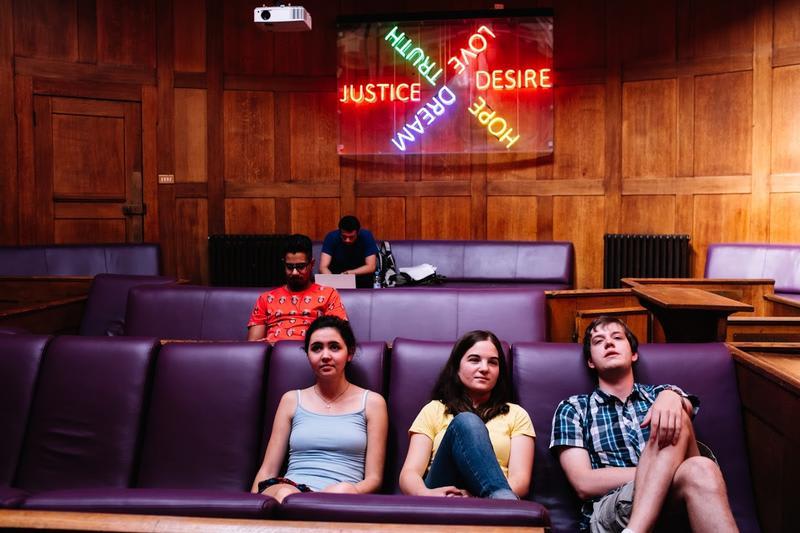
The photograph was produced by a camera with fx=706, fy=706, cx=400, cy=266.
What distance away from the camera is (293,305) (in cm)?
369

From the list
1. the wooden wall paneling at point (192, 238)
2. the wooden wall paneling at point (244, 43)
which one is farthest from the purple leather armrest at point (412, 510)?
the wooden wall paneling at point (244, 43)

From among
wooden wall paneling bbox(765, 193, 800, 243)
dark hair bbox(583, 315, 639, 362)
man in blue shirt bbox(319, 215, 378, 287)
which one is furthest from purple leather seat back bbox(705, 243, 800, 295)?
dark hair bbox(583, 315, 639, 362)

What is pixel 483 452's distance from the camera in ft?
7.18

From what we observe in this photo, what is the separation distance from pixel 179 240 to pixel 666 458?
19.6 ft

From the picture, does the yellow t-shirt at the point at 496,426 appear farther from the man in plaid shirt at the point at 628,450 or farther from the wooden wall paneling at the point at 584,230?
the wooden wall paneling at the point at 584,230

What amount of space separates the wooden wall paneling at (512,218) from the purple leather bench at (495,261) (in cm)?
50

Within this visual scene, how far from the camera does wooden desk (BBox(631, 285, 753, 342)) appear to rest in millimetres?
3086

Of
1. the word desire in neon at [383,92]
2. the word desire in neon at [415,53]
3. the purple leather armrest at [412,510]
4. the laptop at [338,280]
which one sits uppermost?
the word desire in neon at [415,53]

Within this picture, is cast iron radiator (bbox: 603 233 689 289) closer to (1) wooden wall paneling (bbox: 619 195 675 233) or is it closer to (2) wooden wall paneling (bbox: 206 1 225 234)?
(1) wooden wall paneling (bbox: 619 195 675 233)

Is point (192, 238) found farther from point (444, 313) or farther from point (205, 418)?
point (205, 418)

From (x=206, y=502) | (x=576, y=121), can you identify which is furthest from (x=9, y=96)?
(x=206, y=502)

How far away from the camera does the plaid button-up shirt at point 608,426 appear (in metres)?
2.35

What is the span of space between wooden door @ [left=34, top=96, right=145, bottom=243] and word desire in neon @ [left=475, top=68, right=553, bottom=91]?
3.40 m

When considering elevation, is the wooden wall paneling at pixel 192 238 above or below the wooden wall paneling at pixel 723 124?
below
